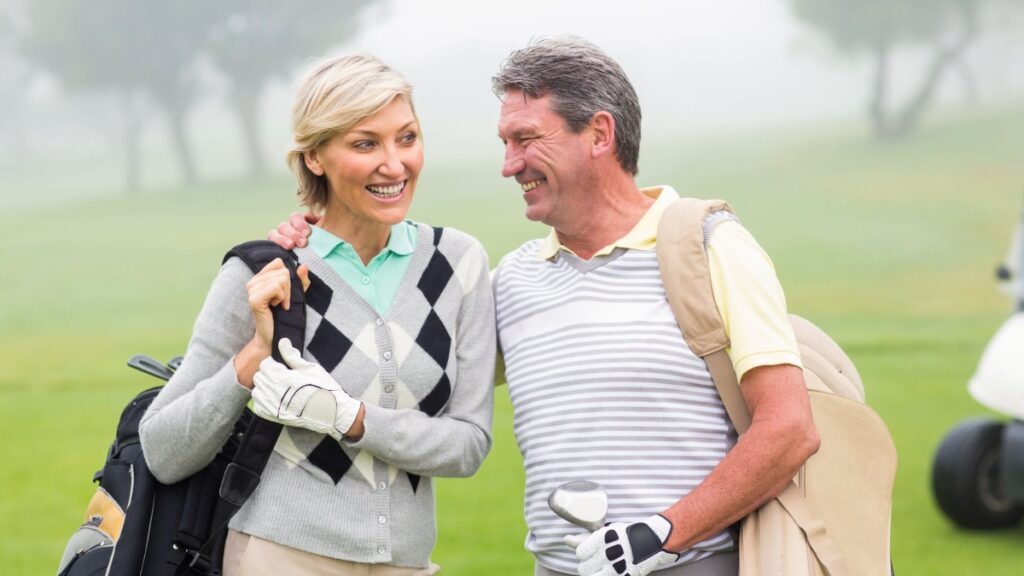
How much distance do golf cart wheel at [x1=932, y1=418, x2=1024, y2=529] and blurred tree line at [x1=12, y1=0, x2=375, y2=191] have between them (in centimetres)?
2025

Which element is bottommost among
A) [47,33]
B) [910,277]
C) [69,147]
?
[910,277]

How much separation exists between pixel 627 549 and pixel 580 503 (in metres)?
0.12

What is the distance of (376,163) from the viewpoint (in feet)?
8.13

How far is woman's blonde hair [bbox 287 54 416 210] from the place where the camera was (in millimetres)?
2439

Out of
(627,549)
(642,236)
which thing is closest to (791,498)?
(627,549)

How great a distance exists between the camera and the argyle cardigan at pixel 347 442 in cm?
242

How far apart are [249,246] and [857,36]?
2705 centimetres

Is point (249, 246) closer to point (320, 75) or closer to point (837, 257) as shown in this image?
point (320, 75)

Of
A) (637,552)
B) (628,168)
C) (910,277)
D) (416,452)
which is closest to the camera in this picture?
(637,552)

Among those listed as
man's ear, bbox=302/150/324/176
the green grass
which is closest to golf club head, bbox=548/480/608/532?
man's ear, bbox=302/150/324/176

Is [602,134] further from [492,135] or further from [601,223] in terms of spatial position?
[492,135]

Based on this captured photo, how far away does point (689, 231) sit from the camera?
2.43m

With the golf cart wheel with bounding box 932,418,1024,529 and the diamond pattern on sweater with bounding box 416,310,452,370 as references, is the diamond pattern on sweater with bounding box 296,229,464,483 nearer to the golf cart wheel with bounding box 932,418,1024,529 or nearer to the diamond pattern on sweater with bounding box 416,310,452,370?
the diamond pattern on sweater with bounding box 416,310,452,370

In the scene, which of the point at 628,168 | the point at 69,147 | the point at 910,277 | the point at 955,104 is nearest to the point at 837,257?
the point at 910,277
